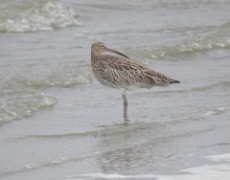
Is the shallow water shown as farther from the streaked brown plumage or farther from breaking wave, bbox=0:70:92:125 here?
the streaked brown plumage

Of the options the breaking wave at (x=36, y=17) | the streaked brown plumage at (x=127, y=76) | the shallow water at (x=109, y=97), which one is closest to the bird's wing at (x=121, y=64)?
the streaked brown plumage at (x=127, y=76)

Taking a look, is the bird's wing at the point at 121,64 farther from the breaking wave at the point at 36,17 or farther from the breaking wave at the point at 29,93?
the breaking wave at the point at 36,17

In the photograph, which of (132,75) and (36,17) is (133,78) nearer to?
(132,75)

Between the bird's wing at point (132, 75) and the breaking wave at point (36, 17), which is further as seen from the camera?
the breaking wave at point (36, 17)

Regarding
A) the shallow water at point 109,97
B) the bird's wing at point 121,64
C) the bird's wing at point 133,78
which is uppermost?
the bird's wing at point 121,64

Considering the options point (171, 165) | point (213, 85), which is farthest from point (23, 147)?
point (213, 85)

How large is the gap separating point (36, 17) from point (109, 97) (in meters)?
5.14

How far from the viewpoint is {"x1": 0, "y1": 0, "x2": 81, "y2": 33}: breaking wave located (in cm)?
1498

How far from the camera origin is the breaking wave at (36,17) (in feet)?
49.2

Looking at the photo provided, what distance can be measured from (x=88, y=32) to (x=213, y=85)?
13.2 ft

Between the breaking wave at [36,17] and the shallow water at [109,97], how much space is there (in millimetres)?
23

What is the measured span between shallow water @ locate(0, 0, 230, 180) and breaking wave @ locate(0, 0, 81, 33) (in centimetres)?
2

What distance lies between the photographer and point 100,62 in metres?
10.8

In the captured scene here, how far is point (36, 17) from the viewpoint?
15828 millimetres
